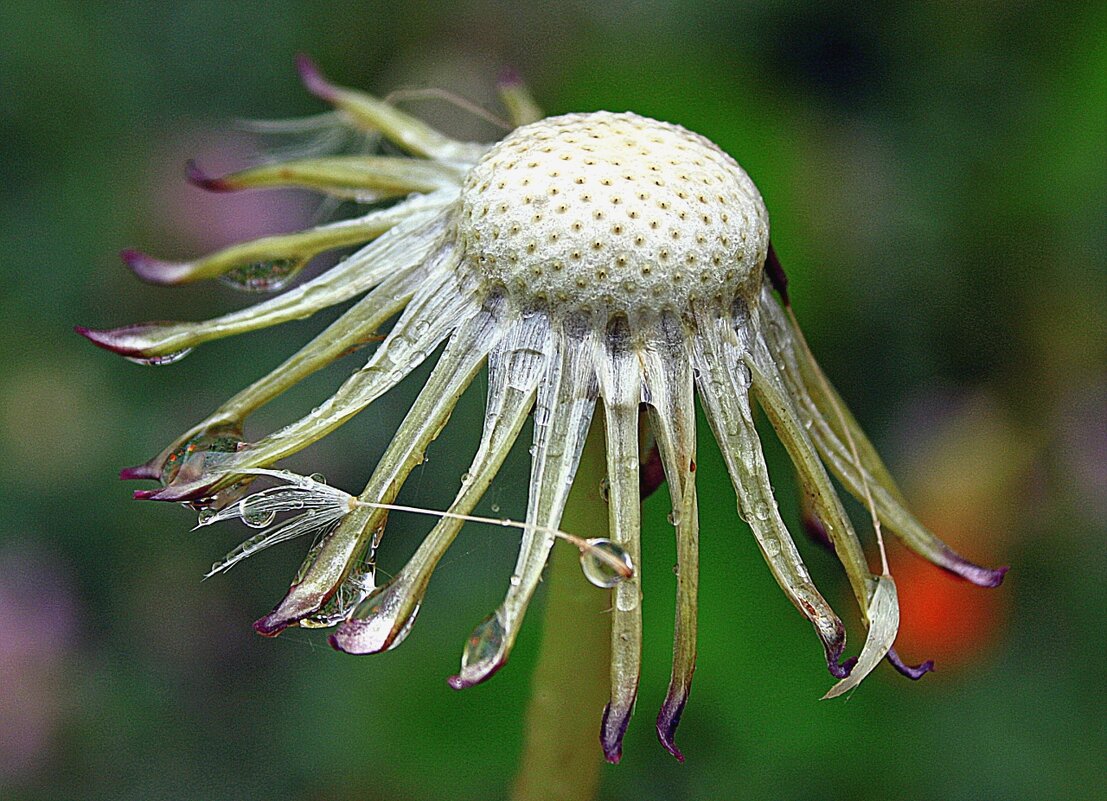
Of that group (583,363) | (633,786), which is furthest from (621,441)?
(633,786)

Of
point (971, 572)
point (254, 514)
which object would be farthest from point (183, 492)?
point (971, 572)

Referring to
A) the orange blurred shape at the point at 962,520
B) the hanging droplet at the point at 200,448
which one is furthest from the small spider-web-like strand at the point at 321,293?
the orange blurred shape at the point at 962,520

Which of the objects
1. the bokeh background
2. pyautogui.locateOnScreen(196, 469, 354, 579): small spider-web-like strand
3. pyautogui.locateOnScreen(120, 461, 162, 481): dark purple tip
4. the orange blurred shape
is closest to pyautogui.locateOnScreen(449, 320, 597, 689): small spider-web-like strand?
pyautogui.locateOnScreen(196, 469, 354, 579): small spider-web-like strand

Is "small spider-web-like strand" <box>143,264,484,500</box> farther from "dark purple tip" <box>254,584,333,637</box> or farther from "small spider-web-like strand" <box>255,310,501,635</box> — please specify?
"dark purple tip" <box>254,584,333,637</box>

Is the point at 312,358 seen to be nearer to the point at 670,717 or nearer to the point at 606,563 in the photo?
the point at 606,563

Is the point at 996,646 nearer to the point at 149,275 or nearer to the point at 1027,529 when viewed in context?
the point at 1027,529

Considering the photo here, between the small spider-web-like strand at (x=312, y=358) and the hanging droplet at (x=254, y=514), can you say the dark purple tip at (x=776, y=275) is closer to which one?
the small spider-web-like strand at (x=312, y=358)
